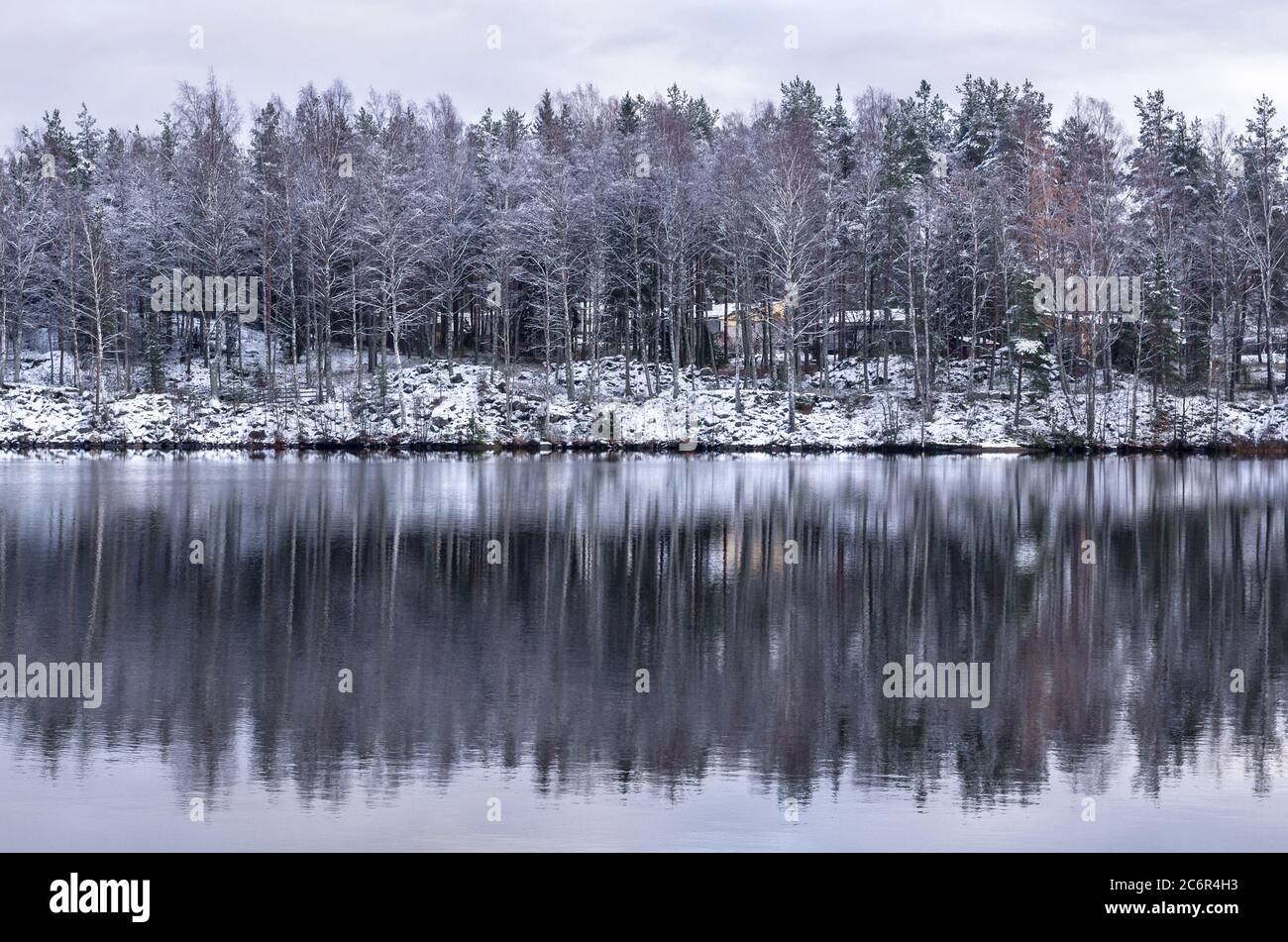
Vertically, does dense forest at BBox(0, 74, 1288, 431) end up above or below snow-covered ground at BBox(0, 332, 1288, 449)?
above

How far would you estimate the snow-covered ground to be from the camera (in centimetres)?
6662

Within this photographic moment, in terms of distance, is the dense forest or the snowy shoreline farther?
the dense forest

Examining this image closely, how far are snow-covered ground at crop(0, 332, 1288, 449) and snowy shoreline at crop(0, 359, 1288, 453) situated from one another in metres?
0.09

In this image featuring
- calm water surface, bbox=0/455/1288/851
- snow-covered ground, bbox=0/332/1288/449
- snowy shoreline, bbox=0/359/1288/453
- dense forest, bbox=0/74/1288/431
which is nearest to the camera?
calm water surface, bbox=0/455/1288/851

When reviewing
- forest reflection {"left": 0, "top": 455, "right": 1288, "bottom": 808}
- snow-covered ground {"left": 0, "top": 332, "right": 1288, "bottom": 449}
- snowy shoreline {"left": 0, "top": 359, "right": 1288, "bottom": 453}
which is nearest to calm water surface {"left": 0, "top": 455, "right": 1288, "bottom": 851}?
forest reflection {"left": 0, "top": 455, "right": 1288, "bottom": 808}

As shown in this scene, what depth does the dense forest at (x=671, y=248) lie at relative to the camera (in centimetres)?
7044

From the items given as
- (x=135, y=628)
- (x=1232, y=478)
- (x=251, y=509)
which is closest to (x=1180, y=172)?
(x=1232, y=478)

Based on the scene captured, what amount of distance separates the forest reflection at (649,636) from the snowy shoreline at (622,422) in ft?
95.1

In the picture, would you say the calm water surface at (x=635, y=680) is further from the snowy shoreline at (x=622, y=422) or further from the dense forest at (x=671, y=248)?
the dense forest at (x=671, y=248)

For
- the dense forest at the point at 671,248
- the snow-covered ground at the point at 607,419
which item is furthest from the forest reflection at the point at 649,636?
the dense forest at the point at 671,248

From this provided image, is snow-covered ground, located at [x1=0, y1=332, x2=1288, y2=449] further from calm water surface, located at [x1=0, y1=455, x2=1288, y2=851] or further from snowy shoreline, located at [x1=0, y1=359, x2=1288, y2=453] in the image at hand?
calm water surface, located at [x1=0, y1=455, x2=1288, y2=851]

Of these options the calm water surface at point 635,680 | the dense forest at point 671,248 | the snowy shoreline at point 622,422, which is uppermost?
the dense forest at point 671,248

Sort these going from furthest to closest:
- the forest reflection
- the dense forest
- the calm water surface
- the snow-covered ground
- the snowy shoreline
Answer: the dense forest
the snow-covered ground
the snowy shoreline
the forest reflection
the calm water surface
